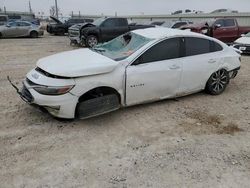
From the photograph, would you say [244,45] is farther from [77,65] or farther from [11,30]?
[11,30]

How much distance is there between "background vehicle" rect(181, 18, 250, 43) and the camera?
15.7 metres

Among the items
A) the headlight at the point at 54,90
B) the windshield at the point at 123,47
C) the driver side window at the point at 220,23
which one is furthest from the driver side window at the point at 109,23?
the headlight at the point at 54,90

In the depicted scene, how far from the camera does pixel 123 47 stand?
18.9 ft

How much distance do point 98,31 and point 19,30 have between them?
10.5m

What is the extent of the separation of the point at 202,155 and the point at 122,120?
5.28 ft

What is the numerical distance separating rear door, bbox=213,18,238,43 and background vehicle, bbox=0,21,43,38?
1442 cm

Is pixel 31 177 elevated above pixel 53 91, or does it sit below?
below

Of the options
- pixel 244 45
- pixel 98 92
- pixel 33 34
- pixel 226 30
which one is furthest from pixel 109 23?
pixel 98 92

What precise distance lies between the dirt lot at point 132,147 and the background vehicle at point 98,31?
363 inches

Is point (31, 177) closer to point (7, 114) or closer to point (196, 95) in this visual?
point (7, 114)

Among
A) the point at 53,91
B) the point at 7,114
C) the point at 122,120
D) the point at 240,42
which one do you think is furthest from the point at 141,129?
the point at 240,42

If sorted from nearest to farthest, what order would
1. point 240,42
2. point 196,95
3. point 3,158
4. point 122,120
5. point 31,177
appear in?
point 31,177 < point 3,158 < point 122,120 < point 196,95 < point 240,42

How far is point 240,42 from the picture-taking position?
1257 cm

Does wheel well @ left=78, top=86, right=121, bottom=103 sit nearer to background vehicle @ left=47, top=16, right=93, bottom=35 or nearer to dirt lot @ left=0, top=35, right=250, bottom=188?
dirt lot @ left=0, top=35, right=250, bottom=188
